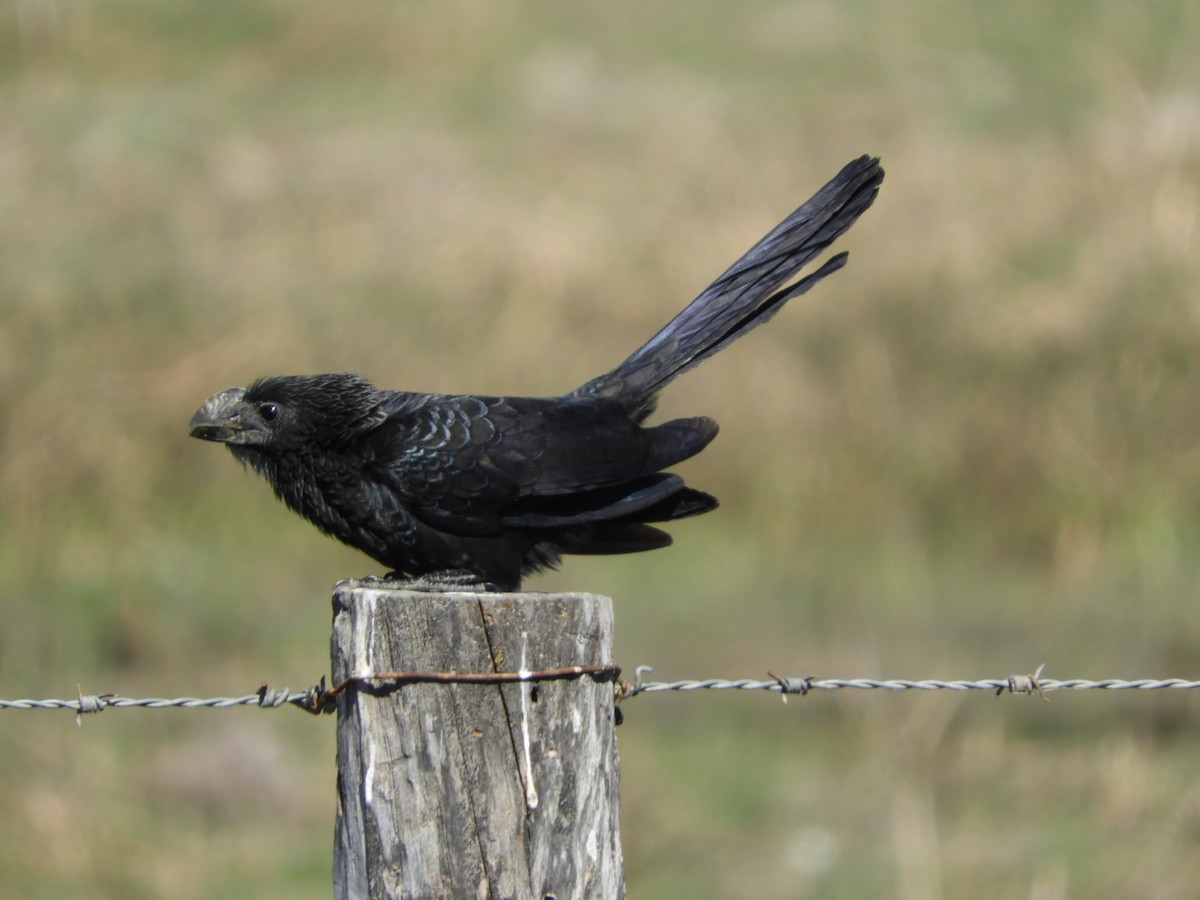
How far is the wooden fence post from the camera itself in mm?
2760

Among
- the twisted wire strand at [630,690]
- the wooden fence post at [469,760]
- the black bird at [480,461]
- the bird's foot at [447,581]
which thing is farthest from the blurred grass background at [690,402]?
the wooden fence post at [469,760]

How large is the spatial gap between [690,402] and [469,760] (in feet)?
30.2

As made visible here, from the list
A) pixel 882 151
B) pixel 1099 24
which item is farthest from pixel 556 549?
pixel 1099 24

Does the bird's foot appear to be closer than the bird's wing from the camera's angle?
Yes

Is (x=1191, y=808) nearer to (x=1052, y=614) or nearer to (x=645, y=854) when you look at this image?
(x=645, y=854)

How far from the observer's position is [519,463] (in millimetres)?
4195

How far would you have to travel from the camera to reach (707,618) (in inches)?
388

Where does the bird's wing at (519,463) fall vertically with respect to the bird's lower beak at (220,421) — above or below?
below

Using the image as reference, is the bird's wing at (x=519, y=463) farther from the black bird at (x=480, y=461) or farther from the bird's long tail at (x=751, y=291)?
the bird's long tail at (x=751, y=291)

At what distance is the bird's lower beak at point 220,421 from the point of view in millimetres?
4344

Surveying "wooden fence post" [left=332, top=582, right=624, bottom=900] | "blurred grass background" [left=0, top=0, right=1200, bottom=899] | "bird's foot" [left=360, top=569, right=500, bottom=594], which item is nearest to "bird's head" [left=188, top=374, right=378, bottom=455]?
"bird's foot" [left=360, top=569, right=500, bottom=594]

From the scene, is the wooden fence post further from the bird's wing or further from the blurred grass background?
the blurred grass background

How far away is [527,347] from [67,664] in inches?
198

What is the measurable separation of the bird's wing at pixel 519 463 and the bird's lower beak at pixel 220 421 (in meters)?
0.41
